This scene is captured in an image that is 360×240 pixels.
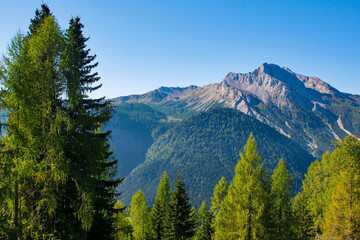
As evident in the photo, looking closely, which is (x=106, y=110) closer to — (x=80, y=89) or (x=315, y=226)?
(x=80, y=89)

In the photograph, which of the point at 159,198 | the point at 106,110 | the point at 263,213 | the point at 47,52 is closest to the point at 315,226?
the point at 263,213

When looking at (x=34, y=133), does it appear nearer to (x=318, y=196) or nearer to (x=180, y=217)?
(x=180, y=217)

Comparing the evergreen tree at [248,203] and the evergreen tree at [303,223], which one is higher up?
the evergreen tree at [248,203]

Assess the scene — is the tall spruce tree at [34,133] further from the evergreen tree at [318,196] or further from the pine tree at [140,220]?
the pine tree at [140,220]

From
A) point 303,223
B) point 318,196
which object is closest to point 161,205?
point 303,223

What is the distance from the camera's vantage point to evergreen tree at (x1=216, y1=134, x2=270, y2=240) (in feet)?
50.8

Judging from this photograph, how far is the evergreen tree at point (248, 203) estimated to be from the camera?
15.5 metres

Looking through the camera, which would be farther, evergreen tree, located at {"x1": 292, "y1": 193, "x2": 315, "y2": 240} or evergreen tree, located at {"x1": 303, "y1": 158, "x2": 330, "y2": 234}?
evergreen tree, located at {"x1": 303, "y1": 158, "x2": 330, "y2": 234}

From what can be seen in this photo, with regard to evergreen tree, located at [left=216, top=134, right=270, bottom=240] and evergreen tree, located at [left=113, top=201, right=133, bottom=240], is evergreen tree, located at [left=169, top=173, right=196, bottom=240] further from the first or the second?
evergreen tree, located at [left=216, top=134, right=270, bottom=240]

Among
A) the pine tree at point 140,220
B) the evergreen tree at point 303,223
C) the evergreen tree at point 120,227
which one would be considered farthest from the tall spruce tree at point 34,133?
the pine tree at point 140,220

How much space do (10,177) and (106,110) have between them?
470 cm

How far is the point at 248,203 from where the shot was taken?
15.8 metres

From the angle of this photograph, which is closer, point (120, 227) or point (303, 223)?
point (120, 227)

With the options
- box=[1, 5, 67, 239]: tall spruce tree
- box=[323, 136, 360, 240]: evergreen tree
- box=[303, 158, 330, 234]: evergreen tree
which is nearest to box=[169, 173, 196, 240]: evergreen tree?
box=[303, 158, 330, 234]: evergreen tree
